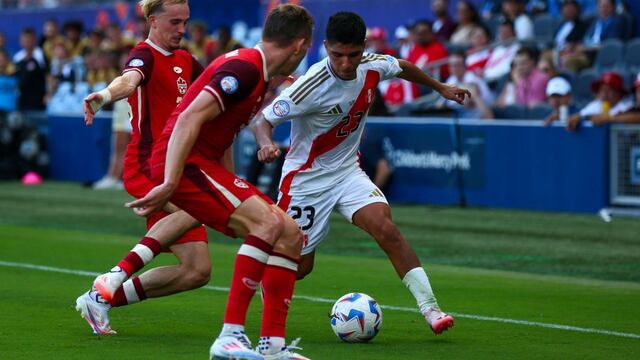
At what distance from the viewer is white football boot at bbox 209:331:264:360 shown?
6727 mm

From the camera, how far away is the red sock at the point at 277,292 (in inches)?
278

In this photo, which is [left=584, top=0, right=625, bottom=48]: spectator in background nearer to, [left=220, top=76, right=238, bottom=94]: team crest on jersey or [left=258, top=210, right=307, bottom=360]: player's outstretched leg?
[left=258, top=210, right=307, bottom=360]: player's outstretched leg

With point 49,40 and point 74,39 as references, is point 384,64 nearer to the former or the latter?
point 74,39

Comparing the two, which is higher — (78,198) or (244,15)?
(244,15)

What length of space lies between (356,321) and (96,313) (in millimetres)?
1621

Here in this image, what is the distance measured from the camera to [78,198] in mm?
20266

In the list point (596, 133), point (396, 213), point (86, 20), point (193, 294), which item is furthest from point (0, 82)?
point (193, 294)

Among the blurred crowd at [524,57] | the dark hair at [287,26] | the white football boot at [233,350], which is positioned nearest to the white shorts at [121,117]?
the blurred crowd at [524,57]

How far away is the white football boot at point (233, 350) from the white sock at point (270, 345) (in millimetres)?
171

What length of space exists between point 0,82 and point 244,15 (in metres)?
6.62

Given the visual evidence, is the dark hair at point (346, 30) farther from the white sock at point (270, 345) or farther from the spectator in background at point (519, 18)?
the spectator in background at point (519, 18)

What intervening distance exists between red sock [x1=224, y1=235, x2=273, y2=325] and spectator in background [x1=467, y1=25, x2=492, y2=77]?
45.1ft

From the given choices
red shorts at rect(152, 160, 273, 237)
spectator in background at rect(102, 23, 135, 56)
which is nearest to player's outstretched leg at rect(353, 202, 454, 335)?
red shorts at rect(152, 160, 273, 237)

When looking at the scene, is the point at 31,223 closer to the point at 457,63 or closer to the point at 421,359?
the point at 457,63
